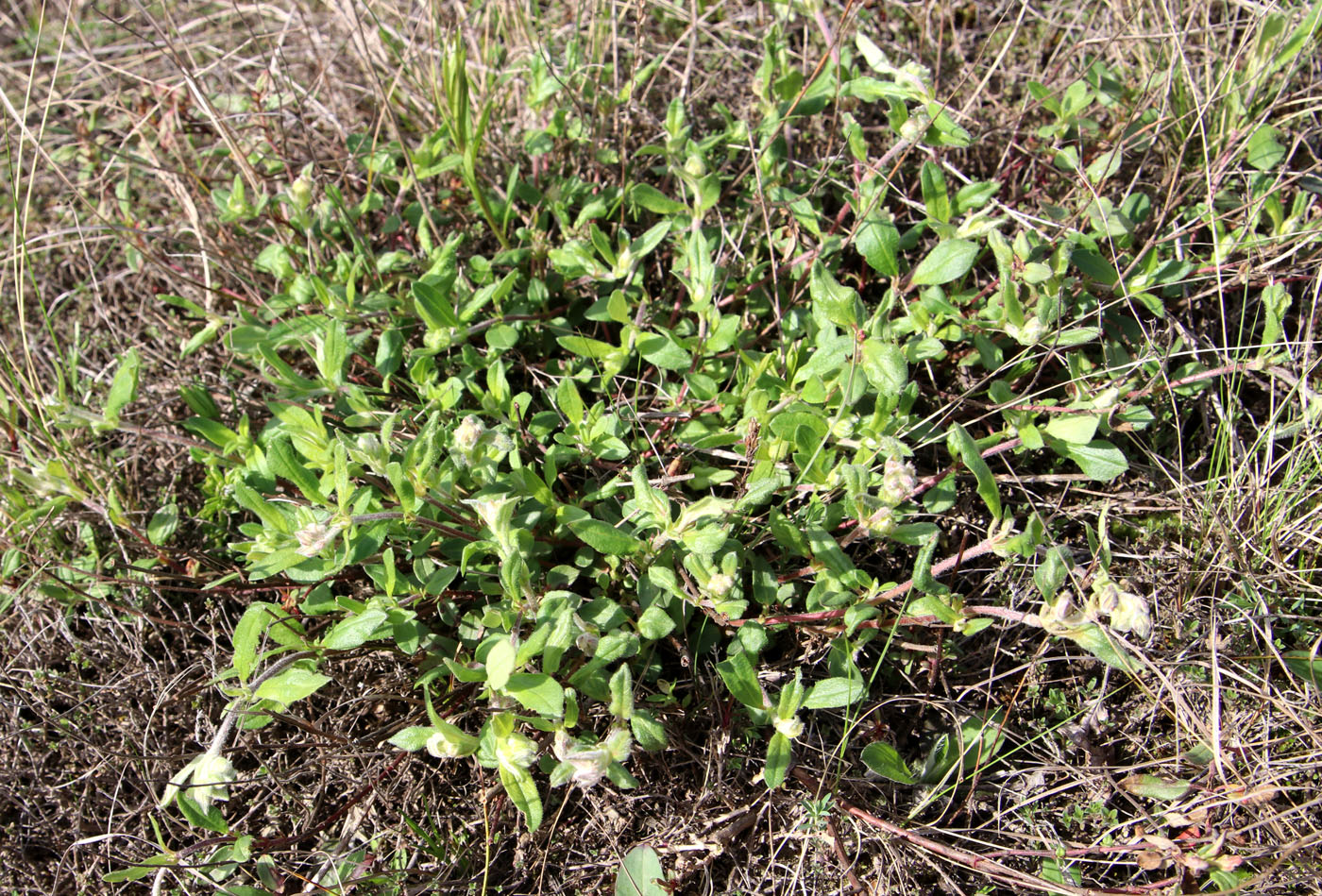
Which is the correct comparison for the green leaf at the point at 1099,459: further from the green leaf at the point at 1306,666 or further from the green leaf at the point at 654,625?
the green leaf at the point at 654,625

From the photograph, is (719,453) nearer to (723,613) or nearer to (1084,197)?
(723,613)

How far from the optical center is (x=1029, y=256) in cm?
238

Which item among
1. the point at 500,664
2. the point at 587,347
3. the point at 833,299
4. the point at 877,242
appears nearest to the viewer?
the point at 500,664

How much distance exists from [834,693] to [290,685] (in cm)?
121

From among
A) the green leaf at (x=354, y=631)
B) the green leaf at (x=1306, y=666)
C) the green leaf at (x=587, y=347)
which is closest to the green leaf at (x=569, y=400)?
the green leaf at (x=587, y=347)

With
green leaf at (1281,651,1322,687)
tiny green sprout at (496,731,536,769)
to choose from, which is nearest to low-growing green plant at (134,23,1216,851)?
tiny green sprout at (496,731,536,769)

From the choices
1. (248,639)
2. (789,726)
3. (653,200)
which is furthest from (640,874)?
(653,200)

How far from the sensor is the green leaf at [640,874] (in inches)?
80.8

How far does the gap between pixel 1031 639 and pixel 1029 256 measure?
3.25ft

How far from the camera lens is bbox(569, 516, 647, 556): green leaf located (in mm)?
2154

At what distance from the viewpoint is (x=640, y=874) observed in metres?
2.06

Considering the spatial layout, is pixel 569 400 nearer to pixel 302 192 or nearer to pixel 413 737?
pixel 413 737

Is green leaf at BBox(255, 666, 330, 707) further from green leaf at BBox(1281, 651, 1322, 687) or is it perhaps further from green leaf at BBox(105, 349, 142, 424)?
green leaf at BBox(1281, 651, 1322, 687)

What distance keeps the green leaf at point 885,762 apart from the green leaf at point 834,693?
120mm
